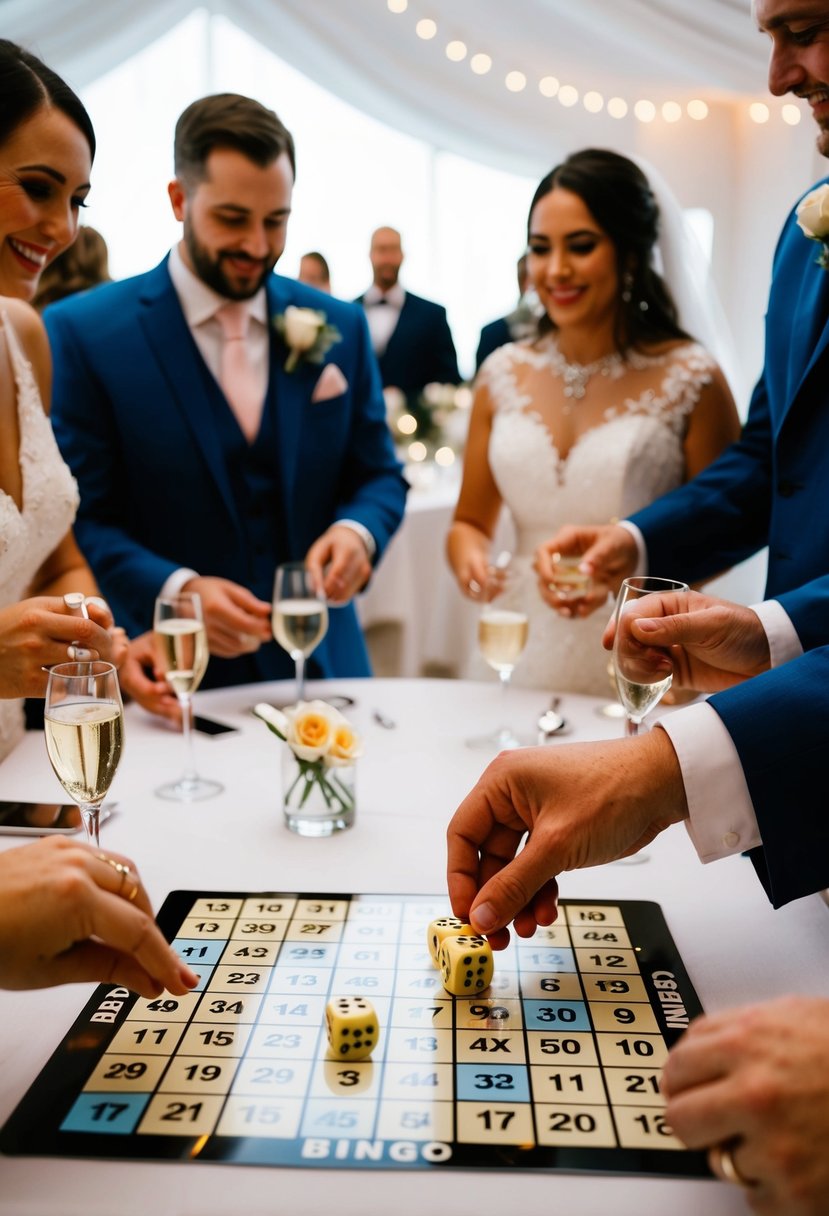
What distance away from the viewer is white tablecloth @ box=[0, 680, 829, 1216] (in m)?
0.90

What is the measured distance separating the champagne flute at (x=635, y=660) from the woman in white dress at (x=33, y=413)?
0.72m

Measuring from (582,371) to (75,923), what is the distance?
8.66 ft

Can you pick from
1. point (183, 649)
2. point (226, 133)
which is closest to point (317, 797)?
point (183, 649)

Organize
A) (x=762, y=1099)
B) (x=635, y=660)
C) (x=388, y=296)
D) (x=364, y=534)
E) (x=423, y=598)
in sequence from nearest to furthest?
(x=762, y=1099)
(x=635, y=660)
(x=364, y=534)
(x=423, y=598)
(x=388, y=296)

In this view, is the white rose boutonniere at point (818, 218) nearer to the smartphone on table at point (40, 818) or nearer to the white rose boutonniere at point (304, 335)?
the white rose boutonniere at point (304, 335)

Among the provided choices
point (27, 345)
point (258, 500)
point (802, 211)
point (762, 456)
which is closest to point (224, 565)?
point (258, 500)

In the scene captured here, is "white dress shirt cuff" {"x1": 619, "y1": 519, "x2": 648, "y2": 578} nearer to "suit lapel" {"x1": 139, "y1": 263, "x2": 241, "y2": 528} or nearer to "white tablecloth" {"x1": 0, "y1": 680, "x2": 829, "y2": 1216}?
"white tablecloth" {"x1": 0, "y1": 680, "x2": 829, "y2": 1216}

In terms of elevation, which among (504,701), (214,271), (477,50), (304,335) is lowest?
(504,701)

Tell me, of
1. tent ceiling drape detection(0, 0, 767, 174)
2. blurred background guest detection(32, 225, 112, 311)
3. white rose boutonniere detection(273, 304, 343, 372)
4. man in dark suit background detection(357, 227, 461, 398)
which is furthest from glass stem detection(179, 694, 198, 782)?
man in dark suit background detection(357, 227, 461, 398)

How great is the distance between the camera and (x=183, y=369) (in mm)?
2766

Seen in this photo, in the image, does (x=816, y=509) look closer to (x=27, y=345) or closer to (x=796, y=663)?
(x=796, y=663)

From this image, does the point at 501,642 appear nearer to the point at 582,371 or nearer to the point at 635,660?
the point at 635,660

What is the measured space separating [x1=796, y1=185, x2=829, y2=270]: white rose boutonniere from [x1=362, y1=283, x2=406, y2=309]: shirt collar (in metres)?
5.26

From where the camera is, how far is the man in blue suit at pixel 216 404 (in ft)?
8.75
